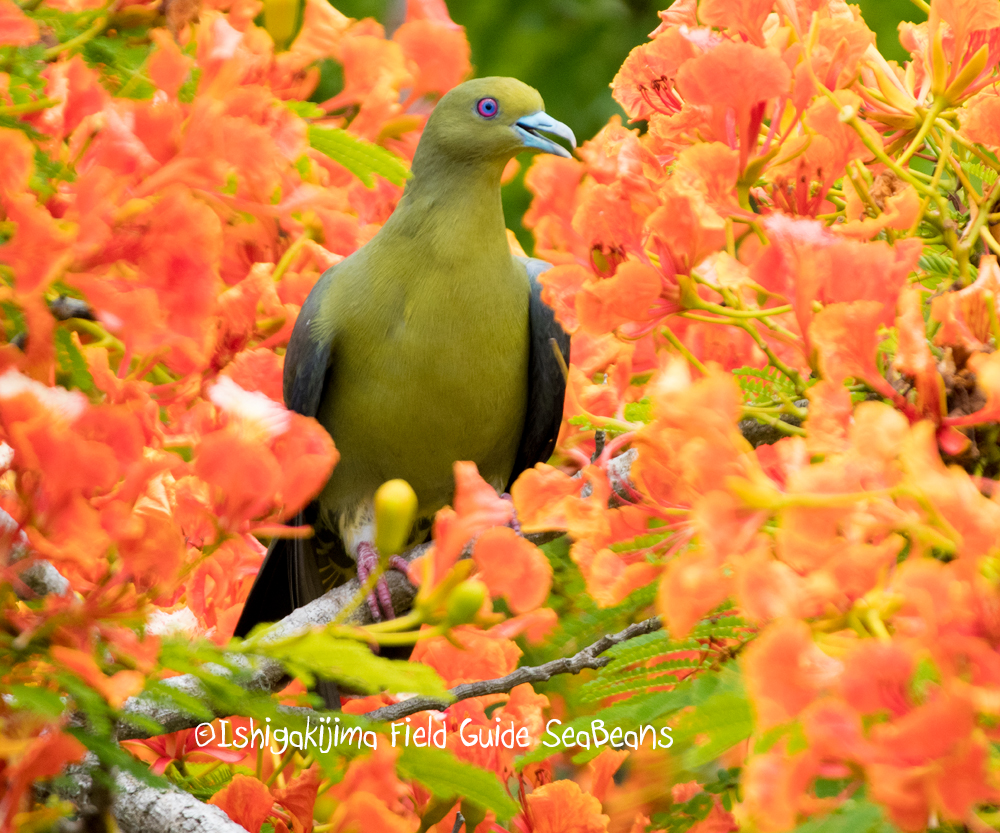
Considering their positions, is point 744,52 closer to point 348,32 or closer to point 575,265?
point 575,265

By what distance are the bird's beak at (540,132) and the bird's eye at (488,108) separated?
0.20 feet

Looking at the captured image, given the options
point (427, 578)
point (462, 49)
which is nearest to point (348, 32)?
point (462, 49)

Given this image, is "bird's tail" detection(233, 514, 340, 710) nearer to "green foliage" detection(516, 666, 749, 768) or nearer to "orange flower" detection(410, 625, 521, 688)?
"orange flower" detection(410, 625, 521, 688)

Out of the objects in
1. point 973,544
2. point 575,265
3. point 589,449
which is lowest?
point 589,449

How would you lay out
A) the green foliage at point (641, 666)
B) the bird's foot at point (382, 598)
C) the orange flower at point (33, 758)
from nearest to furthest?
the orange flower at point (33, 758) < the green foliage at point (641, 666) < the bird's foot at point (382, 598)

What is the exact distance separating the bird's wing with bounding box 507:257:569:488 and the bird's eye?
377 mm

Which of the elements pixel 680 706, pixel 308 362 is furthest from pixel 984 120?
pixel 308 362

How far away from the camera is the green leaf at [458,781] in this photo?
1.33m

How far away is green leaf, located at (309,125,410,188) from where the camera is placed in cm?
175

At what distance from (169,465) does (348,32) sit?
Answer: 1.40 meters

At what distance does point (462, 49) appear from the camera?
2.43m

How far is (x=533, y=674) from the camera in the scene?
1.60 meters

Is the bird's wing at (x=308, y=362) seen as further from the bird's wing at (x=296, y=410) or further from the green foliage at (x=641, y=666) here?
the green foliage at (x=641, y=666)

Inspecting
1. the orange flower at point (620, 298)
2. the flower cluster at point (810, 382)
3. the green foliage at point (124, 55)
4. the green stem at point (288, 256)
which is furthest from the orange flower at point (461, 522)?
the green stem at point (288, 256)
